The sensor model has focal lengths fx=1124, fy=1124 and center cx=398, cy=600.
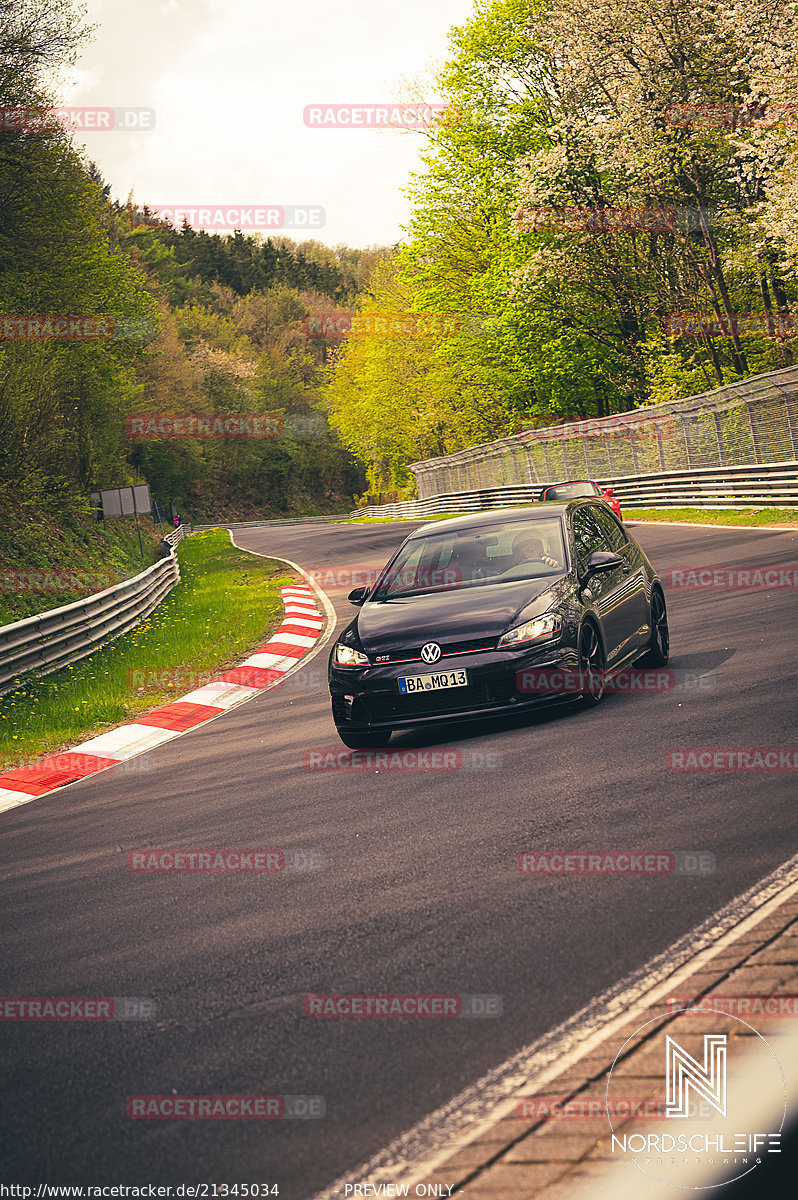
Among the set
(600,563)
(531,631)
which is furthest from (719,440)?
(531,631)

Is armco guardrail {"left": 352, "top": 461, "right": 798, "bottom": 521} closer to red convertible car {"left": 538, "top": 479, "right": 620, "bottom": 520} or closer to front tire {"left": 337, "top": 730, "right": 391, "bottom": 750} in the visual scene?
red convertible car {"left": 538, "top": 479, "right": 620, "bottom": 520}

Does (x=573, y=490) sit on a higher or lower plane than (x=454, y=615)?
higher

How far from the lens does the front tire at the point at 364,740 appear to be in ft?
26.6

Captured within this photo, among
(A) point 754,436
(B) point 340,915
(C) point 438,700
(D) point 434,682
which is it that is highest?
(A) point 754,436

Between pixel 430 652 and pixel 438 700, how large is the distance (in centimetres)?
33

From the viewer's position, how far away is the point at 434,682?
7590 mm

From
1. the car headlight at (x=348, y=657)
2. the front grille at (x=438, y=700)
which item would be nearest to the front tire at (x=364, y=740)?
the front grille at (x=438, y=700)

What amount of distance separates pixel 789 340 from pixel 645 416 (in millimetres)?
4689

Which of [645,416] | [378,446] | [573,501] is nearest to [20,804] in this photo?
[573,501]

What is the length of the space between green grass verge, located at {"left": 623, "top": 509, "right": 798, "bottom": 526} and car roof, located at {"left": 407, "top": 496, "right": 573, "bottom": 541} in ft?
41.1

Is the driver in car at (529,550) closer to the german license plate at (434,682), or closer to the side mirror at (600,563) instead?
the side mirror at (600,563)

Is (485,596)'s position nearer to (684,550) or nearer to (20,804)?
(20,804)

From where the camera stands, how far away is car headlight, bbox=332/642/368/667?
26.0ft

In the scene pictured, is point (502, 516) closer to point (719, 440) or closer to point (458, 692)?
point (458, 692)
